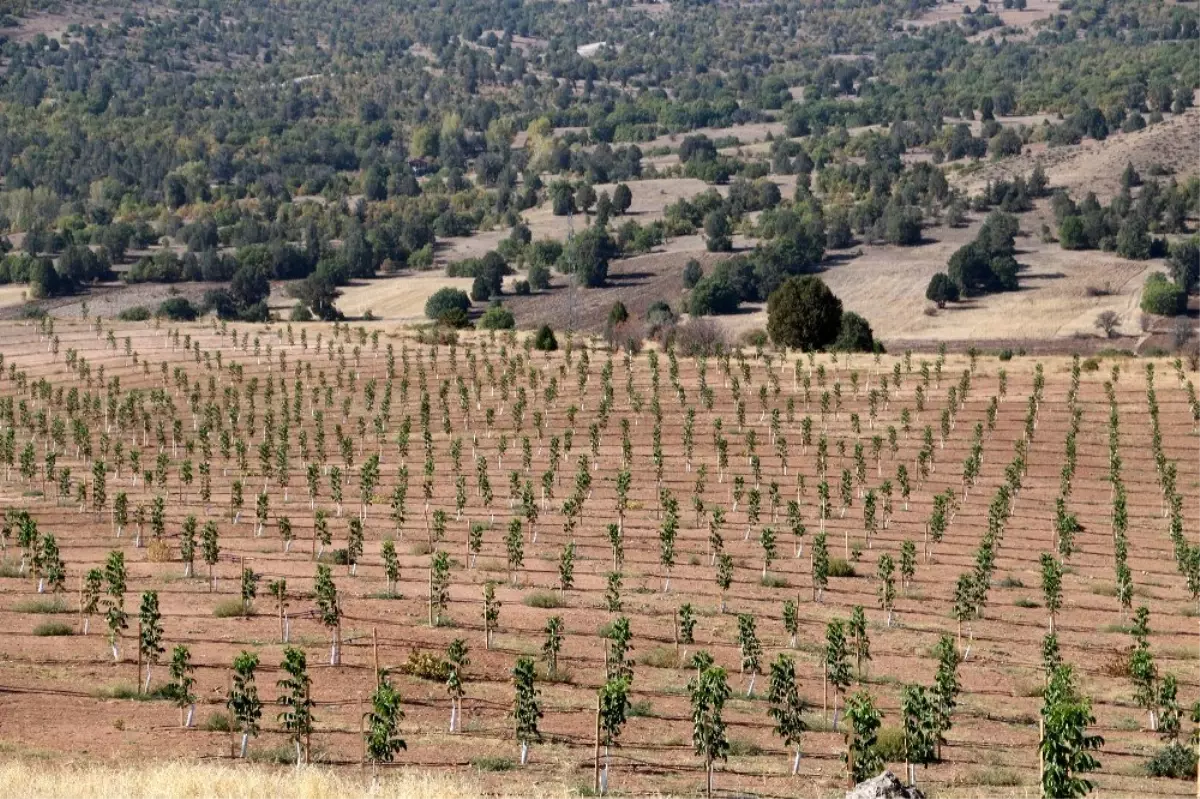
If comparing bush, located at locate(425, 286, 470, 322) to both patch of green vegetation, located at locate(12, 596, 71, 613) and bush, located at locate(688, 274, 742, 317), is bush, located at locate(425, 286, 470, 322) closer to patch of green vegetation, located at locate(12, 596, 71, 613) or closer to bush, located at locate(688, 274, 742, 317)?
bush, located at locate(688, 274, 742, 317)

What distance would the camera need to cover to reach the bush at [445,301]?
145000mm

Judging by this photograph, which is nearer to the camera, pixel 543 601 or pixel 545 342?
pixel 543 601

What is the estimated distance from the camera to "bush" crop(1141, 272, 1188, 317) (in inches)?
5344

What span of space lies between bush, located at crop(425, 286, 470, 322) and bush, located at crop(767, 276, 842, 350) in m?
48.8

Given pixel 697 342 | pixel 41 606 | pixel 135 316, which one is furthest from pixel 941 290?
pixel 41 606

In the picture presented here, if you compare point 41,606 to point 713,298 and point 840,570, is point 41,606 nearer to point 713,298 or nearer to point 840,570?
point 840,570

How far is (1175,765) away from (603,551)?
2243 centimetres

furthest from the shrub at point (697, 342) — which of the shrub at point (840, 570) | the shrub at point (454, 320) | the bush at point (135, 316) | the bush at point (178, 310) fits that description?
the bush at point (178, 310)

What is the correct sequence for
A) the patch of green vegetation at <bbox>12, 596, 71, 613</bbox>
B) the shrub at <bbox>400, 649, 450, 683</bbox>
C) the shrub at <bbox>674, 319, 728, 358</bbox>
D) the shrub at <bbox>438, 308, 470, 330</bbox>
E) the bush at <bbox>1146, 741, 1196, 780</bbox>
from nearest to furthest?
the bush at <bbox>1146, 741, 1196, 780</bbox> → the shrub at <bbox>400, 649, 450, 683</bbox> → the patch of green vegetation at <bbox>12, 596, 71, 613</bbox> → the shrub at <bbox>674, 319, 728, 358</bbox> → the shrub at <bbox>438, 308, 470, 330</bbox>

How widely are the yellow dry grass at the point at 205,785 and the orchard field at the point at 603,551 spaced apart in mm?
3668

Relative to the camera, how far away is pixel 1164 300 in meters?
136

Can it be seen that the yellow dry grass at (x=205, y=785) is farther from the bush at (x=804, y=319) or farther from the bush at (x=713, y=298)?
the bush at (x=713, y=298)

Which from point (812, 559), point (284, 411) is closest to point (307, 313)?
point (284, 411)

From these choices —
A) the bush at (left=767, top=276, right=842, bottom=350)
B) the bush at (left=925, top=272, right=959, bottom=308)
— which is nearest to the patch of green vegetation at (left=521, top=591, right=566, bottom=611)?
Result: the bush at (left=767, top=276, right=842, bottom=350)
